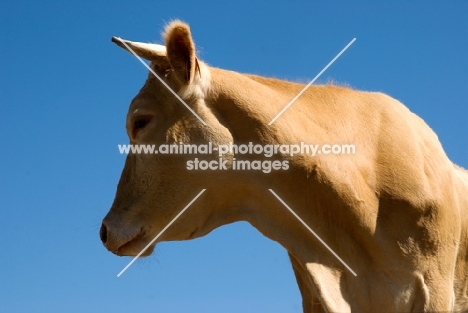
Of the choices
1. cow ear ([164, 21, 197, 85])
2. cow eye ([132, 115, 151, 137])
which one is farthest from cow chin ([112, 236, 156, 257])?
cow ear ([164, 21, 197, 85])

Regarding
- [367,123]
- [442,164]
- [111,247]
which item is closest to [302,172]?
[367,123]

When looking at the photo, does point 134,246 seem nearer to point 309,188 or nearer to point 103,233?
point 103,233

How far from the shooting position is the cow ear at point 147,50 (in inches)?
315

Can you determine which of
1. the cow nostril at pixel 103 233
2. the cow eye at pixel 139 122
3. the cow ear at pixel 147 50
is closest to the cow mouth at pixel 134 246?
the cow nostril at pixel 103 233

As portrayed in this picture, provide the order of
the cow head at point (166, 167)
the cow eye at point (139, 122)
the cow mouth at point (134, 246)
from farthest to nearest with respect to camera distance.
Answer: the cow eye at point (139, 122), the cow mouth at point (134, 246), the cow head at point (166, 167)

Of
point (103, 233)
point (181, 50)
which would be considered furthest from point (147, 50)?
point (103, 233)

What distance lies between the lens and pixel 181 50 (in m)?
7.77

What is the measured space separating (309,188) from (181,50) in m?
1.94

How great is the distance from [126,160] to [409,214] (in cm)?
310

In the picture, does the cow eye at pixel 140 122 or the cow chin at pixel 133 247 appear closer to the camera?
the cow chin at pixel 133 247

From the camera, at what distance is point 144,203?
805cm

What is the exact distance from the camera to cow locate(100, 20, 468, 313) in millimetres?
7637

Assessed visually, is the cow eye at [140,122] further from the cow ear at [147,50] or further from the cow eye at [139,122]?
the cow ear at [147,50]

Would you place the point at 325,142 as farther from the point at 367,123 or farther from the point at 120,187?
the point at 120,187
